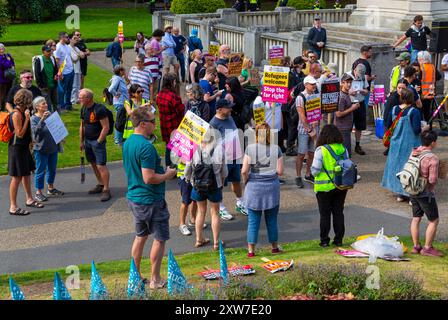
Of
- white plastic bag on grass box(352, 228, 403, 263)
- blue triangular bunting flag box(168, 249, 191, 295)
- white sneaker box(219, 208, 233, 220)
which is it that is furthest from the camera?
white sneaker box(219, 208, 233, 220)

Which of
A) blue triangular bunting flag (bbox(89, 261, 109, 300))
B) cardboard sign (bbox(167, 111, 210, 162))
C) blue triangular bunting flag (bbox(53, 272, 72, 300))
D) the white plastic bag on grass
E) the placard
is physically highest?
cardboard sign (bbox(167, 111, 210, 162))

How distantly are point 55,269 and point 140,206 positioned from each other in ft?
5.94

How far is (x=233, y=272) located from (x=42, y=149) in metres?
4.88

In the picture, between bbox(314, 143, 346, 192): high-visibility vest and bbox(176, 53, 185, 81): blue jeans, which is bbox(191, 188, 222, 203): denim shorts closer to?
bbox(314, 143, 346, 192): high-visibility vest

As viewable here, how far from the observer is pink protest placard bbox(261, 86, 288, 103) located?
1336 centimetres

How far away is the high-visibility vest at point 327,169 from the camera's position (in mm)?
9656

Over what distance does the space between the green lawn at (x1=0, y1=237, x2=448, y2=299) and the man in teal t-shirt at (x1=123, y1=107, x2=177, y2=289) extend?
0.48 meters

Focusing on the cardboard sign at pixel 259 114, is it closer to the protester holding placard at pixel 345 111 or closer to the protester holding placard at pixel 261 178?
the protester holding placard at pixel 345 111

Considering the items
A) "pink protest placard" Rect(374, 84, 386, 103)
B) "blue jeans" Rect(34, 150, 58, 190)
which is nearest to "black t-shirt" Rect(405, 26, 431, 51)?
"pink protest placard" Rect(374, 84, 386, 103)

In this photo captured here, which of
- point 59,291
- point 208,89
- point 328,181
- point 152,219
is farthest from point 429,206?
point 208,89

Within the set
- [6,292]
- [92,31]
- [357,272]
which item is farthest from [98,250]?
[92,31]

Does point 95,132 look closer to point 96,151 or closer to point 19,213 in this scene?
point 96,151

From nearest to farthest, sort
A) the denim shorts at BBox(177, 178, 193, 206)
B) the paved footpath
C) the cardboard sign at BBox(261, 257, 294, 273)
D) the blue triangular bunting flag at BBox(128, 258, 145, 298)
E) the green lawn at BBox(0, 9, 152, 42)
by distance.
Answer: the blue triangular bunting flag at BBox(128, 258, 145, 298), the cardboard sign at BBox(261, 257, 294, 273), the paved footpath, the denim shorts at BBox(177, 178, 193, 206), the green lawn at BBox(0, 9, 152, 42)

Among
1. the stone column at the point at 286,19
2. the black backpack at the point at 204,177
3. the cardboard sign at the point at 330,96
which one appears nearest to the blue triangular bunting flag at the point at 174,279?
the black backpack at the point at 204,177
